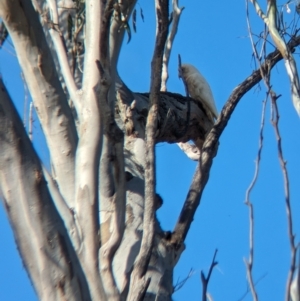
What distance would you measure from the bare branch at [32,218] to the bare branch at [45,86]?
1.06ft

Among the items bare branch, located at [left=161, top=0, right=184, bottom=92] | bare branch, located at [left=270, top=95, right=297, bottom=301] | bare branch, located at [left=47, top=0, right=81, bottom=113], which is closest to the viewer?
bare branch, located at [left=270, top=95, right=297, bottom=301]

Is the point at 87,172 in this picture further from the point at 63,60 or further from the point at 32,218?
the point at 63,60

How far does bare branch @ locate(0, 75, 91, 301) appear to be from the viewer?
1.79 m

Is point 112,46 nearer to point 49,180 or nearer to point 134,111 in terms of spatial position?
point 134,111

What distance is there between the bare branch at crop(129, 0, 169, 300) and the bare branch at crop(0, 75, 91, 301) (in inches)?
7.4

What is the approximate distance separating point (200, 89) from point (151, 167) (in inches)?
102

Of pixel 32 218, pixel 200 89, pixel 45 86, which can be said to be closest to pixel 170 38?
pixel 200 89

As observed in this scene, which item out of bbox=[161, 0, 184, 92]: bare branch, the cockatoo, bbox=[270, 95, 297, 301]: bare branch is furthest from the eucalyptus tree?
bbox=[161, 0, 184, 92]: bare branch

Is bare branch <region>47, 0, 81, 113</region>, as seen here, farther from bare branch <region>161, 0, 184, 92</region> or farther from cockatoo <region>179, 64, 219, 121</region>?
bare branch <region>161, 0, 184, 92</region>

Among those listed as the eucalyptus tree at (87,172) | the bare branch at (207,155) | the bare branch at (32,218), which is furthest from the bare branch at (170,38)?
the bare branch at (32,218)

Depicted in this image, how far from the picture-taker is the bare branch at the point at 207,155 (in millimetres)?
2428

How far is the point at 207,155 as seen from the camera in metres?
2.62

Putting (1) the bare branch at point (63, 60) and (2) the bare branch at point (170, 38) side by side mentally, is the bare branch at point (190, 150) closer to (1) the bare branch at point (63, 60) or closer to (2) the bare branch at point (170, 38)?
(2) the bare branch at point (170, 38)

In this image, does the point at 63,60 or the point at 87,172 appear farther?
the point at 63,60
